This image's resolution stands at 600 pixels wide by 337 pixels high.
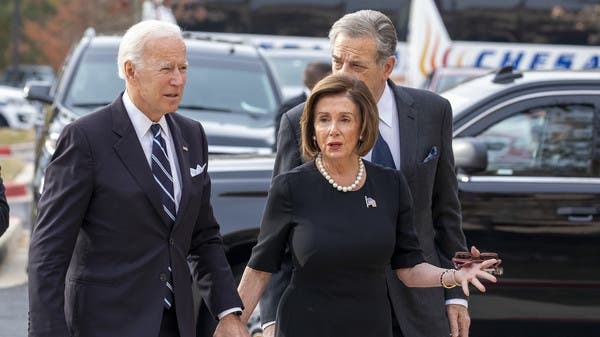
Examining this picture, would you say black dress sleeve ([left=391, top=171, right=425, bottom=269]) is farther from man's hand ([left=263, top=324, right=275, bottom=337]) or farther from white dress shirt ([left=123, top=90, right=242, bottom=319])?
white dress shirt ([left=123, top=90, right=242, bottom=319])

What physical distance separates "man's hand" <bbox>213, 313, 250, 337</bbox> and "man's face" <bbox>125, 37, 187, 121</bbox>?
0.74 m

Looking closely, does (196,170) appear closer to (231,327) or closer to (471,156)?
(231,327)

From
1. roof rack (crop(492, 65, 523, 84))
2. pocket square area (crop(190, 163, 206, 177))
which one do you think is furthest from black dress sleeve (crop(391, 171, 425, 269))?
roof rack (crop(492, 65, 523, 84))

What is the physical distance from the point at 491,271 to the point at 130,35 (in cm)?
137

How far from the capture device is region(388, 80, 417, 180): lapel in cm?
458

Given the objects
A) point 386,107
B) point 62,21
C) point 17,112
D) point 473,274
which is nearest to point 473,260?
point 473,274

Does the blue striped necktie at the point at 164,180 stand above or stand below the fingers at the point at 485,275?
above

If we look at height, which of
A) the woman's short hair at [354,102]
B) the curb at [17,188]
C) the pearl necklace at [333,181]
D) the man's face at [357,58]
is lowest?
the curb at [17,188]

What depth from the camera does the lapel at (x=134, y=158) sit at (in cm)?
402

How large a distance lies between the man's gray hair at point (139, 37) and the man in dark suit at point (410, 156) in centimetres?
66

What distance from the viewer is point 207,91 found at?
10.7 m

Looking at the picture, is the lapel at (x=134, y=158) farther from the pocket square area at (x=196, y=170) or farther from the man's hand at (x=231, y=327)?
the man's hand at (x=231, y=327)

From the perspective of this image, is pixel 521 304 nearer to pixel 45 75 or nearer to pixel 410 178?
pixel 410 178

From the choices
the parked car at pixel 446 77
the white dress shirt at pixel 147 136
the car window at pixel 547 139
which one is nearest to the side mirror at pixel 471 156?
the car window at pixel 547 139
